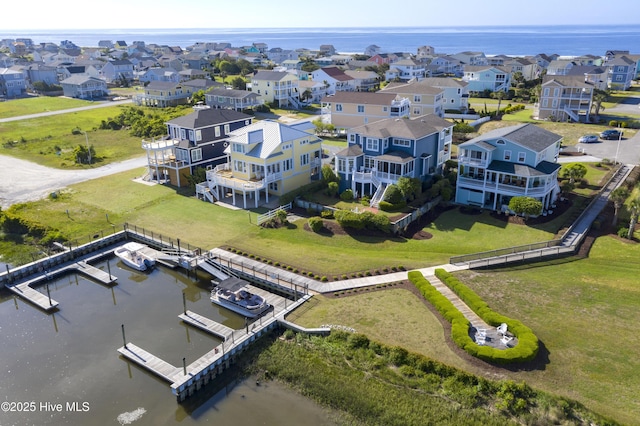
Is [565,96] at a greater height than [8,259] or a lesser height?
greater

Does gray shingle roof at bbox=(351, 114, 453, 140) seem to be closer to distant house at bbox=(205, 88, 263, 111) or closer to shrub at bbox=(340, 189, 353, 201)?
shrub at bbox=(340, 189, 353, 201)

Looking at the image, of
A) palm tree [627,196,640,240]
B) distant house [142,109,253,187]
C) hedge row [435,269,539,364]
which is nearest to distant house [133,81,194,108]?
distant house [142,109,253,187]

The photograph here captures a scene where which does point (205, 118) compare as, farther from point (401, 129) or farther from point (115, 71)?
point (115, 71)

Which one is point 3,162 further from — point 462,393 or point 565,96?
point 565,96

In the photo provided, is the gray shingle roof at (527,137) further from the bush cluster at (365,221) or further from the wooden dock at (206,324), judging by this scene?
the wooden dock at (206,324)

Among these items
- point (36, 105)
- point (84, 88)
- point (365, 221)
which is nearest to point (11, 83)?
point (84, 88)

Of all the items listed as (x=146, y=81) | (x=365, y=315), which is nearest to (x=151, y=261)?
(x=365, y=315)
